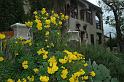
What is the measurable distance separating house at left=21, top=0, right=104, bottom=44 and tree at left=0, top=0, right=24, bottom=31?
39.9 feet

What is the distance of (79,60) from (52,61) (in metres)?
0.68

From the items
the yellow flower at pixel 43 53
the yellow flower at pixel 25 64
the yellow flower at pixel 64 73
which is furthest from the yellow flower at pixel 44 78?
the yellow flower at pixel 43 53

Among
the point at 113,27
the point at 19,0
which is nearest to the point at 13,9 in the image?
the point at 19,0

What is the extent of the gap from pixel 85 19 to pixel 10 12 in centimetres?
2483

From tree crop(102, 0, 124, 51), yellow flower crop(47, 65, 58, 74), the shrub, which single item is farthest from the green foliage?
tree crop(102, 0, 124, 51)

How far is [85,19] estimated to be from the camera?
145ft

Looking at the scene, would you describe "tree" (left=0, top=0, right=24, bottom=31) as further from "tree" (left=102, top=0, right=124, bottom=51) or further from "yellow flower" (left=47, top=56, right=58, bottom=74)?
"tree" (left=102, top=0, right=124, bottom=51)

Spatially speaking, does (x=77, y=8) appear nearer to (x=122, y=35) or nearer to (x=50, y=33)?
(x=122, y=35)

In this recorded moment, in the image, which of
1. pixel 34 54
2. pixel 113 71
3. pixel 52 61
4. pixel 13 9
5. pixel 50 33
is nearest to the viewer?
pixel 52 61

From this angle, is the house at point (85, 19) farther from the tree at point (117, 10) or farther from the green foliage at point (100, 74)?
the green foliage at point (100, 74)

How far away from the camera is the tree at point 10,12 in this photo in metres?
19.5

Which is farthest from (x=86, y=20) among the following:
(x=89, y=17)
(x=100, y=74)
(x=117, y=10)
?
(x=100, y=74)

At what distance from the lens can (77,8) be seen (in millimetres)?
40062

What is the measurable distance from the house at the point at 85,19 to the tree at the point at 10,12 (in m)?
12.2
